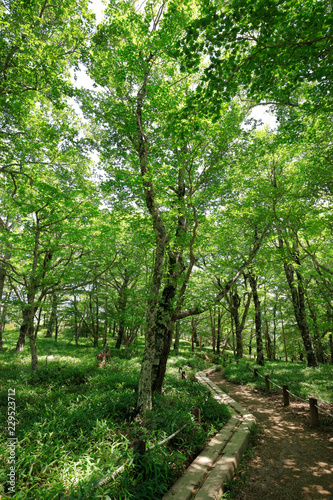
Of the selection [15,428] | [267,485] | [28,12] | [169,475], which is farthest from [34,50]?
[267,485]

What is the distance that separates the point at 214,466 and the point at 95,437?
8.89ft

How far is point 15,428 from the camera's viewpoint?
214 inches

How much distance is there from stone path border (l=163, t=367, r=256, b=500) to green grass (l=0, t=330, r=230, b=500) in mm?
221

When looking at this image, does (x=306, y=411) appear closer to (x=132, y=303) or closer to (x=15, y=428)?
(x=15, y=428)

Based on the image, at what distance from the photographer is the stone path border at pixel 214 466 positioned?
3.87 metres

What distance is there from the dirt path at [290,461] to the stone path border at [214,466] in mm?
367

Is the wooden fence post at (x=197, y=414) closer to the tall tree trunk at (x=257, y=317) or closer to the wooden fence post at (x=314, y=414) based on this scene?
the wooden fence post at (x=314, y=414)

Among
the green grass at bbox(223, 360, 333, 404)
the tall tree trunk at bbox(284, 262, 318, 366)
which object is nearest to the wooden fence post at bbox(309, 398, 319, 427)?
the green grass at bbox(223, 360, 333, 404)

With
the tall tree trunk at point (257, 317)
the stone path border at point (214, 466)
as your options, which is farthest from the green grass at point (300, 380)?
the stone path border at point (214, 466)

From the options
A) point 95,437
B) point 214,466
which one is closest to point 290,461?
point 214,466

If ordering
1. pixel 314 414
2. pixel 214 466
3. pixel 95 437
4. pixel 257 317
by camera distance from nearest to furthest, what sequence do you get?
pixel 214 466, pixel 95 437, pixel 314 414, pixel 257 317

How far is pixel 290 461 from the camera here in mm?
5086

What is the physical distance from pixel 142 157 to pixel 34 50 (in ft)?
14.9

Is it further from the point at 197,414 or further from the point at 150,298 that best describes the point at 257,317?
the point at 150,298
